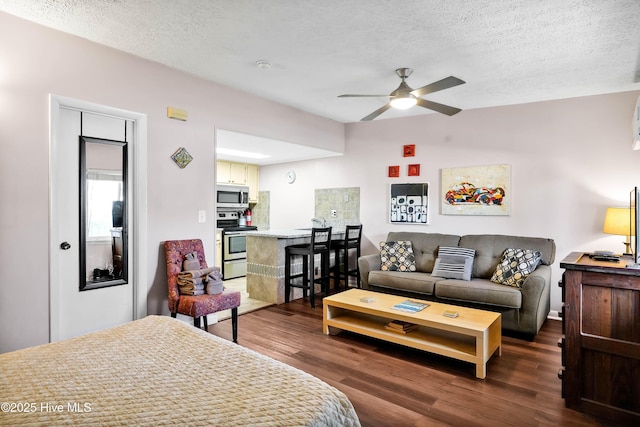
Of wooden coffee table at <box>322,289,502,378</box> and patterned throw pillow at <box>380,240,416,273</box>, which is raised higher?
patterned throw pillow at <box>380,240,416,273</box>

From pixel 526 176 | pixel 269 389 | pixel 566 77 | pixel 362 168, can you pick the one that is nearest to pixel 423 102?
pixel 566 77

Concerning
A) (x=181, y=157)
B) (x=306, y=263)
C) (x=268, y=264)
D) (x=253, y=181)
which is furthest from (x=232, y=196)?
(x=181, y=157)

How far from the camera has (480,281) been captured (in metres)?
3.90

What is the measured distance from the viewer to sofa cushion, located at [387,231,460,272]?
177 inches

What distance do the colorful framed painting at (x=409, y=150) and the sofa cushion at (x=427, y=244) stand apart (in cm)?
114

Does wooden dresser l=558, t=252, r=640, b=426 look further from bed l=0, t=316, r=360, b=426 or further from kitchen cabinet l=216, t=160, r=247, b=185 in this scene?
kitchen cabinet l=216, t=160, r=247, b=185

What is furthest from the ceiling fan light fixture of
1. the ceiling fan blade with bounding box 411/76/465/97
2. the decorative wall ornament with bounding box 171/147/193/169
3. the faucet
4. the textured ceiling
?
the faucet

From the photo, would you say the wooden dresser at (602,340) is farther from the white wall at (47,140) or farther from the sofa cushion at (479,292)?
the white wall at (47,140)

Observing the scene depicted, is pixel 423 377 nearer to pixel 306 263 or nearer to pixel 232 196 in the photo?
pixel 306 263

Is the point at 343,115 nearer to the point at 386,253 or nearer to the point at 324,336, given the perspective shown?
the point at 386,253

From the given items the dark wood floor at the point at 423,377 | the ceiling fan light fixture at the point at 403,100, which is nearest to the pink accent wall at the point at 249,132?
the dark wood floor at the point at 423,377

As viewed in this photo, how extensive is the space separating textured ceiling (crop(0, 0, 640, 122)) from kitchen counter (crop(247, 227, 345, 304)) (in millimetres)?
1948

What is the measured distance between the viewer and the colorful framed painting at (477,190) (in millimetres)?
4406

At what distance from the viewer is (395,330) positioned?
124 inches
